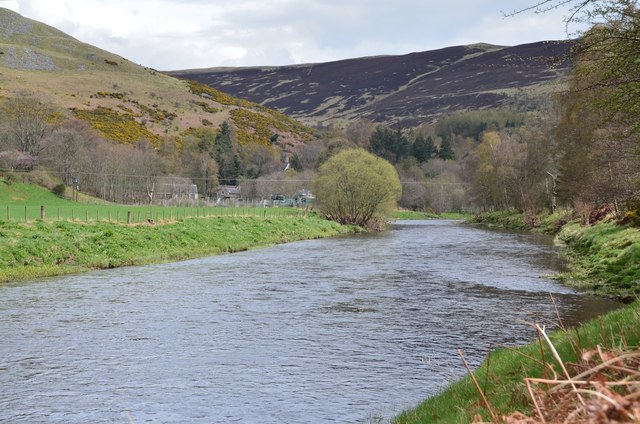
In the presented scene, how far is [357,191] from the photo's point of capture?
87500 mm

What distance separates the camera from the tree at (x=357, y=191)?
87375 millimetres

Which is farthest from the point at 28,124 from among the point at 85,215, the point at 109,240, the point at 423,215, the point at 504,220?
the point at 423,215

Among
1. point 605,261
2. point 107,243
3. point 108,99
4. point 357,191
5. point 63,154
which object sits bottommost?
point 107,243

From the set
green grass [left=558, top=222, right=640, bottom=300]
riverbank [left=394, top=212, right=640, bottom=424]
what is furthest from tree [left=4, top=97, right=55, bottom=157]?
green grass [left=558, top=222, right=640, bottom=300]

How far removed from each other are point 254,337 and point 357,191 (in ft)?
224

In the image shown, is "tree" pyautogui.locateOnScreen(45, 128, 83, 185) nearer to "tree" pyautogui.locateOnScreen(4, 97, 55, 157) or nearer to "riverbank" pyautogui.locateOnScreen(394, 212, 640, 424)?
"tree" pyautogui.locateOnScreen(4, 97, 55, 157)

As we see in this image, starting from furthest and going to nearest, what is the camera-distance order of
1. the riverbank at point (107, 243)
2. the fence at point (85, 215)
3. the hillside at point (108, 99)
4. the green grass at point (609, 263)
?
the hillside at point (108, 99) → the fence at point (85, 215) → the riverbank at point (107, 243) → the green grass at point (609, 263)

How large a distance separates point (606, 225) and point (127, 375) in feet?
121

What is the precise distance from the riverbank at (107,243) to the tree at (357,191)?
2669cm

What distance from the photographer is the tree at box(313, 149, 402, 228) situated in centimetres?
8738

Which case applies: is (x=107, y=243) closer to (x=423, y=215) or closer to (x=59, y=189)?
(x=59, y=189)

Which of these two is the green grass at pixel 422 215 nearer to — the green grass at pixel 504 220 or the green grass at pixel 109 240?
the green grass at pixel 504 220

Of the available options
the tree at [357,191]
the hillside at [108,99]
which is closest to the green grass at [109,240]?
the tree at [357,191]

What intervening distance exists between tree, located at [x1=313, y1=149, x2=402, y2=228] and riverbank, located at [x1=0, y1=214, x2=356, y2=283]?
26.7 m
